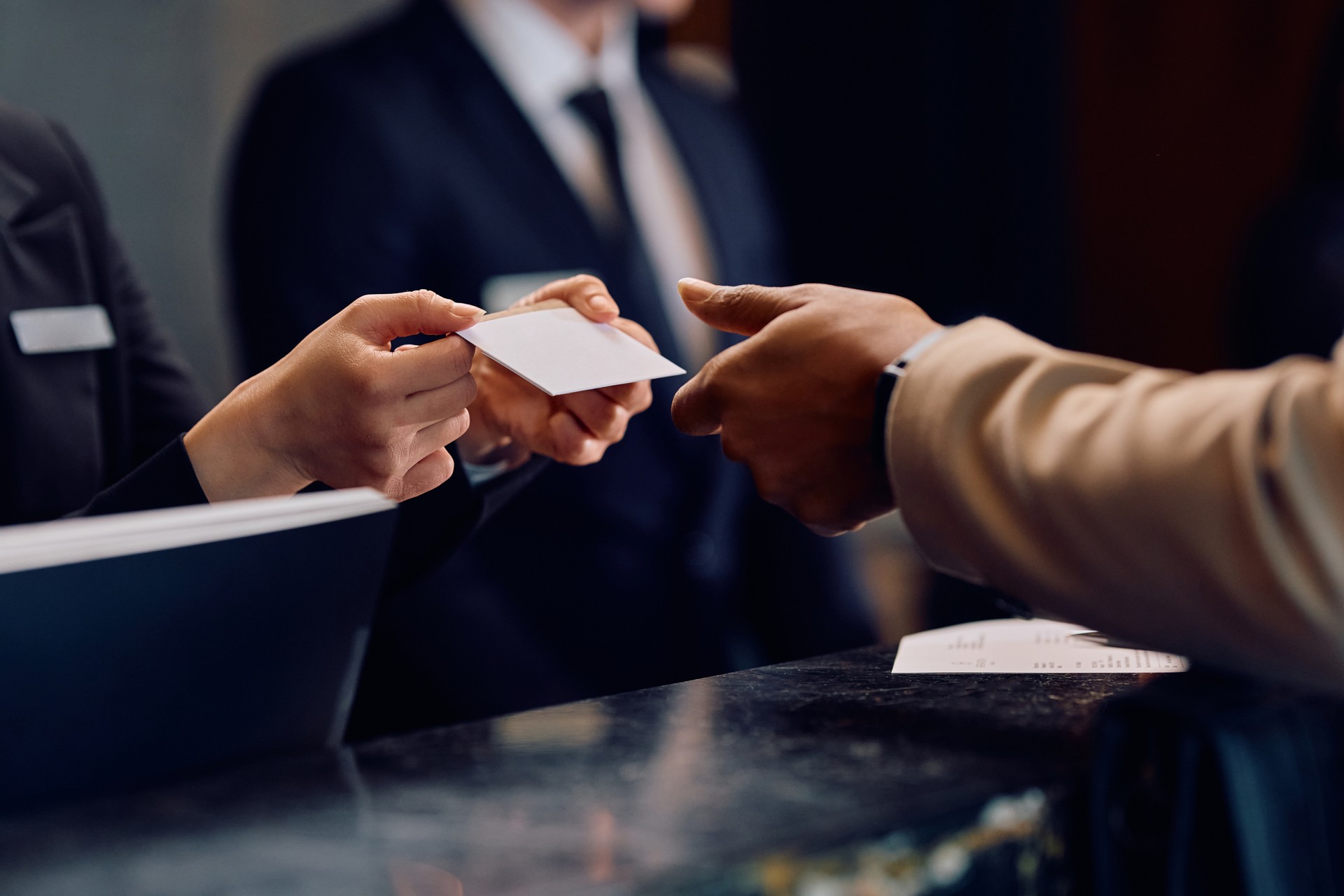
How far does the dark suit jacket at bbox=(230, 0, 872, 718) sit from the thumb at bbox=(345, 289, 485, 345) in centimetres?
76

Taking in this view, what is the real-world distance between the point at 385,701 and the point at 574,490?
1.23ft

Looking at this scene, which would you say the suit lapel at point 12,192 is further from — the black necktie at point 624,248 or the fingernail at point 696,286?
the black necktie at point 624,248

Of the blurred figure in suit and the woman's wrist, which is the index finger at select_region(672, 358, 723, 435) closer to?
the woman's wrist

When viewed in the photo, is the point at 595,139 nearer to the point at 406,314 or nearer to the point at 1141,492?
the point at 406,314

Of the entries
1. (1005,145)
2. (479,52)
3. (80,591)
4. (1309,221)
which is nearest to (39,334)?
(80,591)

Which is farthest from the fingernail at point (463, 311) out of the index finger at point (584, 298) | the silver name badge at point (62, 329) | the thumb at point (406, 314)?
the silver name badge at point (62, 329)

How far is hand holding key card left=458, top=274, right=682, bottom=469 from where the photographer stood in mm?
748

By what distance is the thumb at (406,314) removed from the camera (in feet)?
2.51

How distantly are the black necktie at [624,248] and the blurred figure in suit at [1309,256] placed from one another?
97 centimetres

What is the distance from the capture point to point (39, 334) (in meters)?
1.00

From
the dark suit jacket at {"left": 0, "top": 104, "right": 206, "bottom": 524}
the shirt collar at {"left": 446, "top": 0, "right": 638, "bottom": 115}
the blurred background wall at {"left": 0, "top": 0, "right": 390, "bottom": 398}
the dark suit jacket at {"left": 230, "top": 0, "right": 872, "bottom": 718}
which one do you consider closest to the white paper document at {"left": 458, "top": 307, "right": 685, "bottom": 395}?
the dark suit jacket at {"left": 0, "top": 104, "right": 206, "bottom": 524}

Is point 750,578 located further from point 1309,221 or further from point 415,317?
point 415,317

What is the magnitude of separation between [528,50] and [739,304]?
1021 mm

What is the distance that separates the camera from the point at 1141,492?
0.48m
